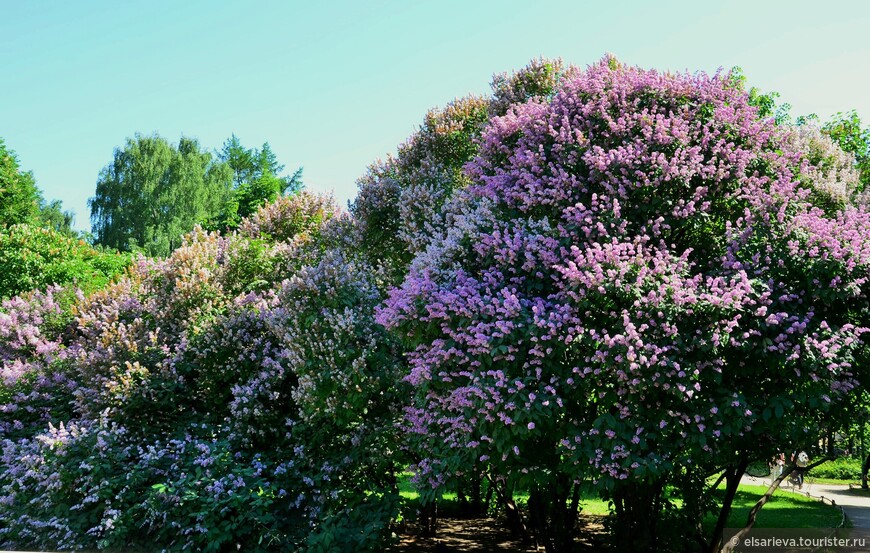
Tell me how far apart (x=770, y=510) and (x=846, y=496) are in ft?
24.4

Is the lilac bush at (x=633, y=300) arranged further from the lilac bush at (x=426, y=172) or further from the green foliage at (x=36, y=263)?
the green foliage at (x=36, y=263)

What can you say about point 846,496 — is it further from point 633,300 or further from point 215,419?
point 215,419

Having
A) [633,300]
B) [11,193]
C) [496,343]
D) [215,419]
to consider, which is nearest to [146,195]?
[11,193]

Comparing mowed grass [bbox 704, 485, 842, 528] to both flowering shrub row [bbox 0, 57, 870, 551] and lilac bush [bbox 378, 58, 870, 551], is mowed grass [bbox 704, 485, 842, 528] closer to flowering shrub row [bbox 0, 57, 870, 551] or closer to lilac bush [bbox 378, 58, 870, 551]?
flowering shrub row [bbox 0, 57, 870, 551]

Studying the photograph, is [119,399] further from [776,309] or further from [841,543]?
[841,543]

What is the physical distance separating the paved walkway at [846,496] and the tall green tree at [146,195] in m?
35.0

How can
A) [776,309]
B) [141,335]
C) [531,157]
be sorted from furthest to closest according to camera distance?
[141,335]
[531,157]
[776,309]

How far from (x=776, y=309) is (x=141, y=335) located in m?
9.89

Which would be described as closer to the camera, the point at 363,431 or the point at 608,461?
the point at 608,461

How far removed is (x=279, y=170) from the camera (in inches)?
2256

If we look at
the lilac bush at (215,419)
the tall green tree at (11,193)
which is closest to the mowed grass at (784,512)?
the lilac bush at (215,419)

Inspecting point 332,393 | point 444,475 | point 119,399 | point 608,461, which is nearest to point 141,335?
point 119,399

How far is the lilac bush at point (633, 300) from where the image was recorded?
650 cm

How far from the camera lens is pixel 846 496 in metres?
23.1
